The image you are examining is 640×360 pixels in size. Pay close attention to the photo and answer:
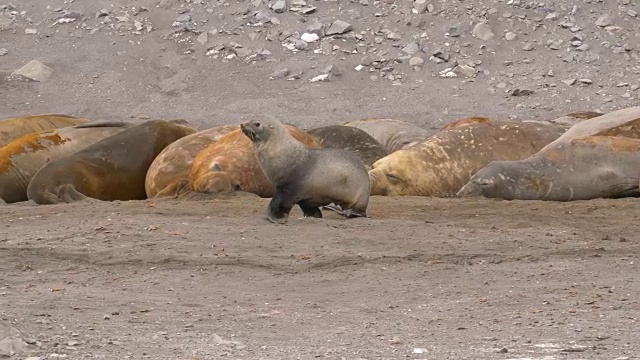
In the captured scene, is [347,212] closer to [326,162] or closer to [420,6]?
[326,162]

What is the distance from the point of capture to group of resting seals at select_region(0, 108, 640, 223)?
31.4 ft

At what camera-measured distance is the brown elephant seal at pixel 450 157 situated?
11461 mm

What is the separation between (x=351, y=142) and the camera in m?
12.6

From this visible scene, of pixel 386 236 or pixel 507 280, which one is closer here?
Result: pixel 507 280

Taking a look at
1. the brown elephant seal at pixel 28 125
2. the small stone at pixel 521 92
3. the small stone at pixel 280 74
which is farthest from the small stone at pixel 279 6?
the brown elephant seal at pixel 28 125

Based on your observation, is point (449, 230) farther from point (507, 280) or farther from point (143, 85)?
point (143, 85)

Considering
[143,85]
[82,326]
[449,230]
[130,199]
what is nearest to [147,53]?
[143,85]

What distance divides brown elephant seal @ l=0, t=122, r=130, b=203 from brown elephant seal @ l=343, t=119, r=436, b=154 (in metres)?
2.74

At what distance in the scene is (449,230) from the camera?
8961 millimetres

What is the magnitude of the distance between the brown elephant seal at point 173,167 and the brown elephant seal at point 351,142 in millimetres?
1227

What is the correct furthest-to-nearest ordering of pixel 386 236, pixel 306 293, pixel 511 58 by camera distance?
pixel 511 58 < pixel 386 236 < pixel 306 293

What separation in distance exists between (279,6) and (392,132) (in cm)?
574

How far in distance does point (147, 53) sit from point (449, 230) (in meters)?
10.9

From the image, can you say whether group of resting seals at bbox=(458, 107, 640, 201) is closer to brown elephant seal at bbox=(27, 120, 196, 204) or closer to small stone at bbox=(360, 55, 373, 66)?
brown elephant seal at bbox=(27, 120, 196, 204)
